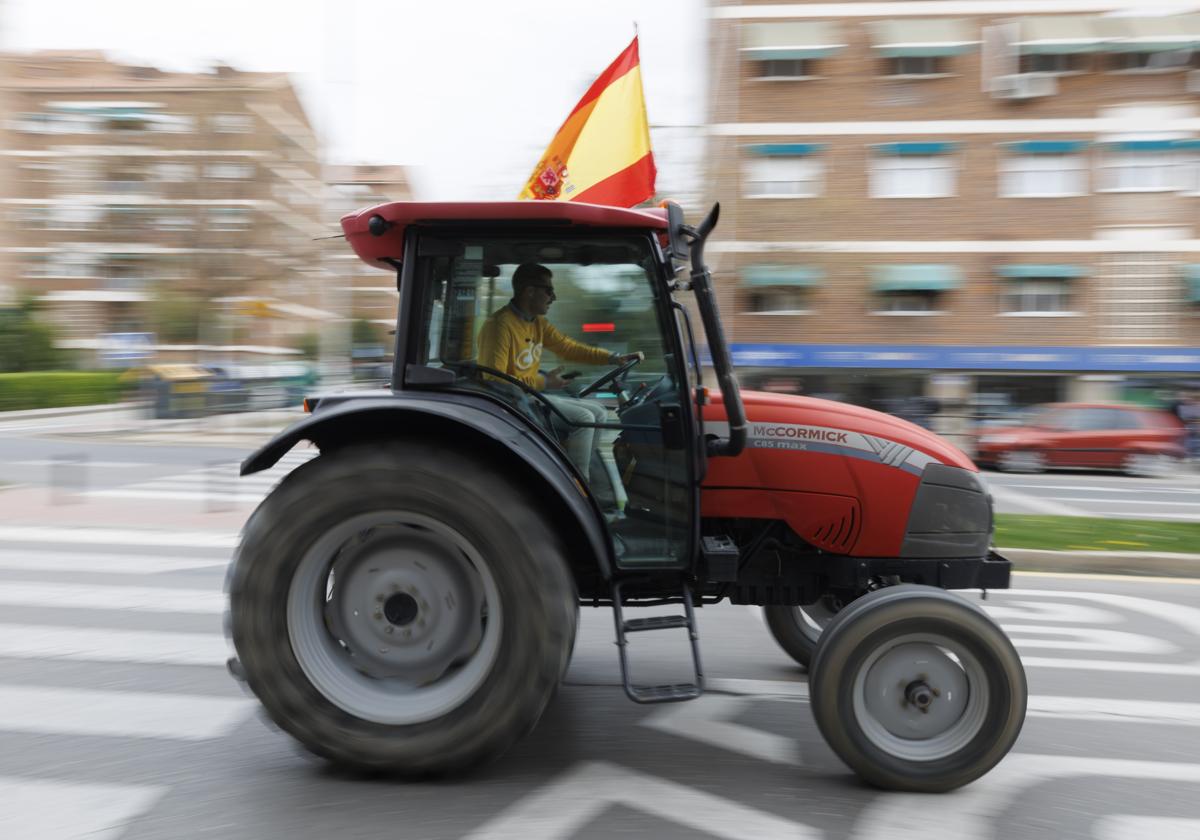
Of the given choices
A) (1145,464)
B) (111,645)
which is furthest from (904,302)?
(111,645)

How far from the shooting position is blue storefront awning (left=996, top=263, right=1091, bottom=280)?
28375mm

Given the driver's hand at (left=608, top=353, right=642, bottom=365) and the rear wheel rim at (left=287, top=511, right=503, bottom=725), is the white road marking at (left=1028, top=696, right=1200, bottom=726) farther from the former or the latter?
Result: the rear wheel rim at (left=287, top=511, right=503, bottom=725)

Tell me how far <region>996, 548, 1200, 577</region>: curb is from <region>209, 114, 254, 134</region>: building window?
25686 mm

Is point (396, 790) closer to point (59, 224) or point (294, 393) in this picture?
point (294, 393)

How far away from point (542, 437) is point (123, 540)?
6.25 metres

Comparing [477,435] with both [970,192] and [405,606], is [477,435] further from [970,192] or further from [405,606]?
[970,192]

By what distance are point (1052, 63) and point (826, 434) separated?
96.2ft

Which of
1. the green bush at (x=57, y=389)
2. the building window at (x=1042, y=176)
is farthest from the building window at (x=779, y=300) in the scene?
the green bush at (x=57, y=389)

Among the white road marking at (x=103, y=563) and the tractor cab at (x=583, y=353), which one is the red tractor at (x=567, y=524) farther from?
the white road marking at (x=103, y=563)

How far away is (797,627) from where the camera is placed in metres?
→ 5.00

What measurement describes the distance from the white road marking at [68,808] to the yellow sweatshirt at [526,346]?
6.17 ft

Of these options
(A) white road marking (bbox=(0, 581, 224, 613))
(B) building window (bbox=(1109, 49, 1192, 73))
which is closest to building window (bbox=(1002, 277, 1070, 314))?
(B) building window (bbox=(1109, 49, 1192, 73))

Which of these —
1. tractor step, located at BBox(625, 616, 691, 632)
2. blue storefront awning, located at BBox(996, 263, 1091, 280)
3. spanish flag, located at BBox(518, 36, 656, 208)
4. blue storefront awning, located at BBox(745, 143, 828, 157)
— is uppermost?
blue storefront awning, located at BBox(745, 143, 828, 157)

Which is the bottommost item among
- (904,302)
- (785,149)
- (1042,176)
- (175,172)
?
(904,302)
